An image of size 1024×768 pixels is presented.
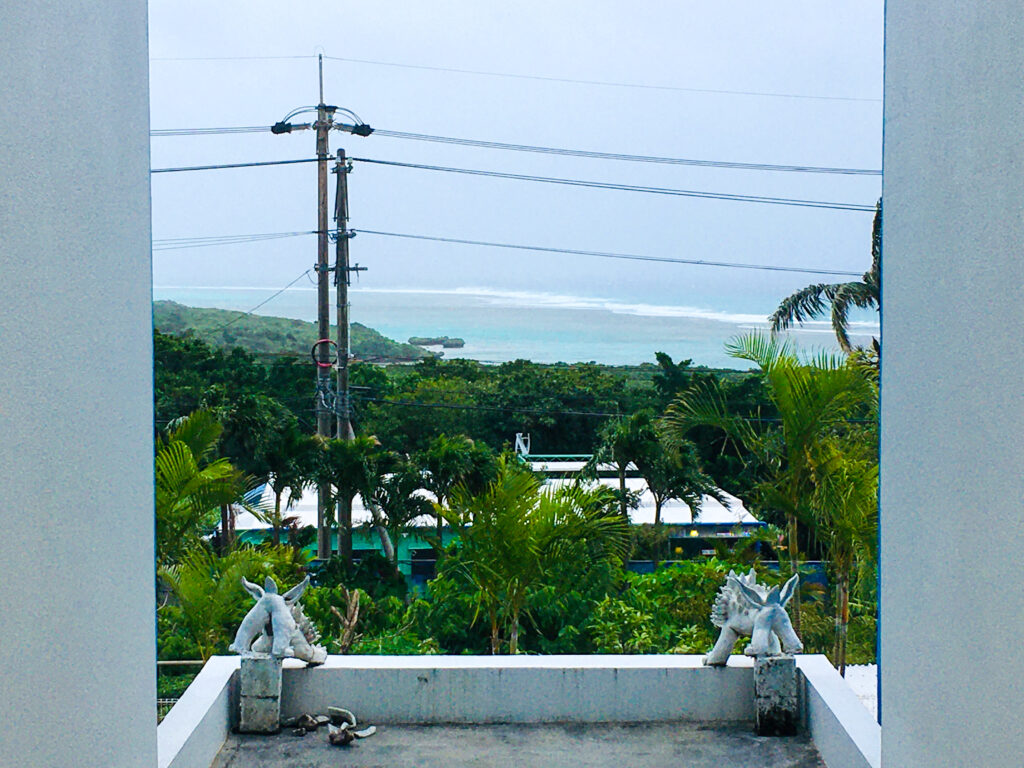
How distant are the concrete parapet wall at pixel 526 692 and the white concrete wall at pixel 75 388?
4.59ft

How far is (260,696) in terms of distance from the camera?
387cm

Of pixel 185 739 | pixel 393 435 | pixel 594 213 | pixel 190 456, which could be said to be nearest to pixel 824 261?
pixel 393 435

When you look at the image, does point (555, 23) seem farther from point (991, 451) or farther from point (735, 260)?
point (991, 451)

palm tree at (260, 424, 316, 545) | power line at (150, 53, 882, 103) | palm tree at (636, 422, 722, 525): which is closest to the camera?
palm tree at (260, 424, 316, 545)

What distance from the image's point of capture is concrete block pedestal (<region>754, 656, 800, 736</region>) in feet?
12.6

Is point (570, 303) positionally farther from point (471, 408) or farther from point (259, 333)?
point (471, 408)

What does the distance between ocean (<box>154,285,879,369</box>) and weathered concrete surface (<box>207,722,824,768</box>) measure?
22775 mm

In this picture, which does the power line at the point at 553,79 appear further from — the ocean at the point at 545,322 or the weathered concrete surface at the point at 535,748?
the weathered concrete surface at the point at 535,748

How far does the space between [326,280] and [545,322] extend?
2257 cm

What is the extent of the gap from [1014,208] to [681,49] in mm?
34899

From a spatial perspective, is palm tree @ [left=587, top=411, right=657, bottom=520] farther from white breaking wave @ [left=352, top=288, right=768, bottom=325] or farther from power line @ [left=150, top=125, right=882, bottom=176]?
white breaking wave @ [left=352, top=288, right=768, bottom=325]

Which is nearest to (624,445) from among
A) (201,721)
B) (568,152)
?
(201,721)

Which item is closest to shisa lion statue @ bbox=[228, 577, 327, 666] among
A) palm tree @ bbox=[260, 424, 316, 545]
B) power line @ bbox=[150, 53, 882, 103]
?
palm tree @ bbox=[260, 424, 316, 545]

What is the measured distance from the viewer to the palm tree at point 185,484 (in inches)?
241
